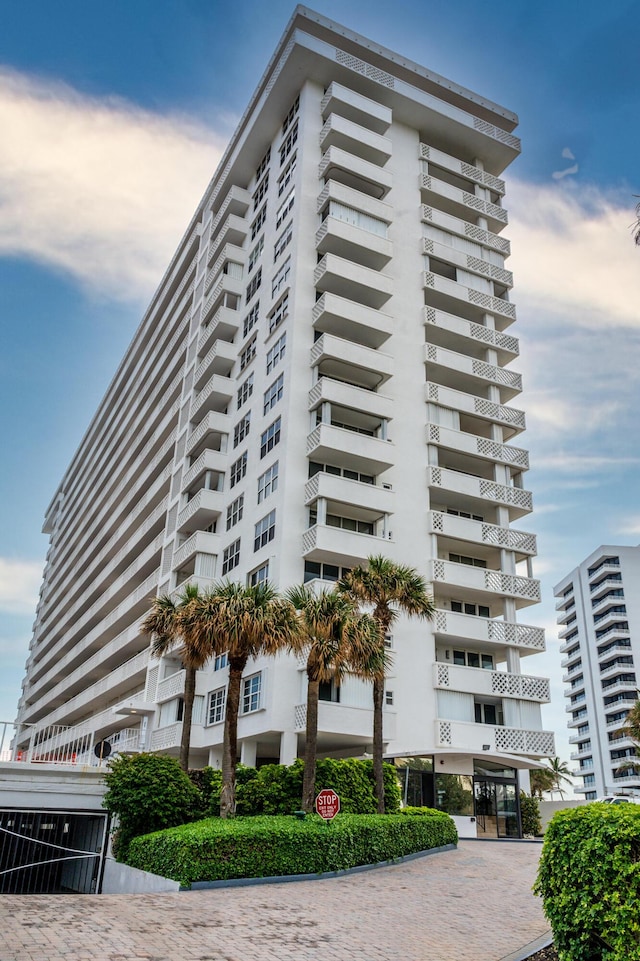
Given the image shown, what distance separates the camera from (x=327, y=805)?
76.6ft

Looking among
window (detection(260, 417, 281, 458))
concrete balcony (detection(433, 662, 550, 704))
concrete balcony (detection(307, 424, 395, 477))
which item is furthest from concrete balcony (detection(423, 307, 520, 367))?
concrete balcony (detection(433, 662, 550, 704))

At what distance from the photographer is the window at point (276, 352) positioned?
4391cm

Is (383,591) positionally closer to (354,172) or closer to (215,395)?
(215,395)

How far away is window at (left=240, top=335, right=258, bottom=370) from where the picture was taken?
4877 cm

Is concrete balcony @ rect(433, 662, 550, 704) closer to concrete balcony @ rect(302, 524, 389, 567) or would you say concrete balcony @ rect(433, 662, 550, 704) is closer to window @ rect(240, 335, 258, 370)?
concrete balcony @ rect(302, 524, 389, 567)

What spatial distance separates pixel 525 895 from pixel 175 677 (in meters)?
26.8

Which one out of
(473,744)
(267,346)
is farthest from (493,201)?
(473,744)

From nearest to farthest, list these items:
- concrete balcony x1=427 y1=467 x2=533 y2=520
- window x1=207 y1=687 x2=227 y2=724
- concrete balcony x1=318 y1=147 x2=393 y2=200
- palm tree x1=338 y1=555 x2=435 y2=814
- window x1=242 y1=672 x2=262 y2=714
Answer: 1. palm tree x1=338 y1=555 x2=435 y2=814
2. window x1=242 y1=672 x2=262 y2=714
3. window x1=207 y1=687 x2=227 y2=724
4. concrete balcony x1=427 y1=467 x2=533 y2=520
5. concrete balcony x1=318 y1=147 x2=393 y2=200

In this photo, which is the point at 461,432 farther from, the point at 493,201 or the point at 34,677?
the point at 34,677

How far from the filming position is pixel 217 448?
51438mm

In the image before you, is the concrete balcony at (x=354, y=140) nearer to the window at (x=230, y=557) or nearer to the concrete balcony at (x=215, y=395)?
the concrete balcony at (x=215, y=395)

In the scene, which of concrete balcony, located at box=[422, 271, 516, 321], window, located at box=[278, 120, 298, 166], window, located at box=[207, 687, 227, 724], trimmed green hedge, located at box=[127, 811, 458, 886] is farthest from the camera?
window, located at box=[278, 120, 298, 166]

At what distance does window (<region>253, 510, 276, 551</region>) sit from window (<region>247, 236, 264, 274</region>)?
67.2 feet

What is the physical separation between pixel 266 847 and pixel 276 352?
29.1m
